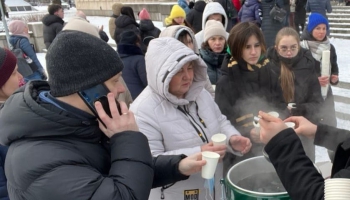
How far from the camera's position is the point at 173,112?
196cm

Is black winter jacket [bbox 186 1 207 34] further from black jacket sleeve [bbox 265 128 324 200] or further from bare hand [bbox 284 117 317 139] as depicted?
black jacket sleeve [bbox 265 128 324 200]

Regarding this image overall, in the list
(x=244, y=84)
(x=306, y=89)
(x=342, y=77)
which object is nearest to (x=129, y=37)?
(x=244, y=84)

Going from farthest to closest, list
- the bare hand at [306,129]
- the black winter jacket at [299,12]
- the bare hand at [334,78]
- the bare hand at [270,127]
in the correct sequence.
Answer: the black winter jacket at [299,12] → the bare hand at [334,78] → the bare hand at [306,129] → the bare hand at [270,127]

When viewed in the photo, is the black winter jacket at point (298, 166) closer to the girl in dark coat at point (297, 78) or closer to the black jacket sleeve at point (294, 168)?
the black jacket sleeve at point (294, 168)

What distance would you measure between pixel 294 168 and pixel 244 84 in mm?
1308

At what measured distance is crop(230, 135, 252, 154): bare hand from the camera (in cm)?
206

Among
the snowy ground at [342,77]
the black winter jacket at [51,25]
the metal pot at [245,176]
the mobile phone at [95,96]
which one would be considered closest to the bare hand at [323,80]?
the snowy ground at [342,77]

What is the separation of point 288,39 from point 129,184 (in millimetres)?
2467

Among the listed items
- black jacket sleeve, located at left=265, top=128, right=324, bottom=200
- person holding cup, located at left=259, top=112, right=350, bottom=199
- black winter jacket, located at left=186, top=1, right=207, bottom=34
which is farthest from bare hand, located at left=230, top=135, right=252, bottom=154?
black winter jacket, located at left=186, top=1, right=207, bottom=34

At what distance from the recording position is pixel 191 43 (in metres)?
2.95

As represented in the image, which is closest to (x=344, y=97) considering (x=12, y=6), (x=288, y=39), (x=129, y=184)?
(x=288, y=39)

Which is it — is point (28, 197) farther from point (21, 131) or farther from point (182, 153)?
point (182, 153)

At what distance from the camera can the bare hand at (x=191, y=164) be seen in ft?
5.42

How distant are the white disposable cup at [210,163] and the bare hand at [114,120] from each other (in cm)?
48
